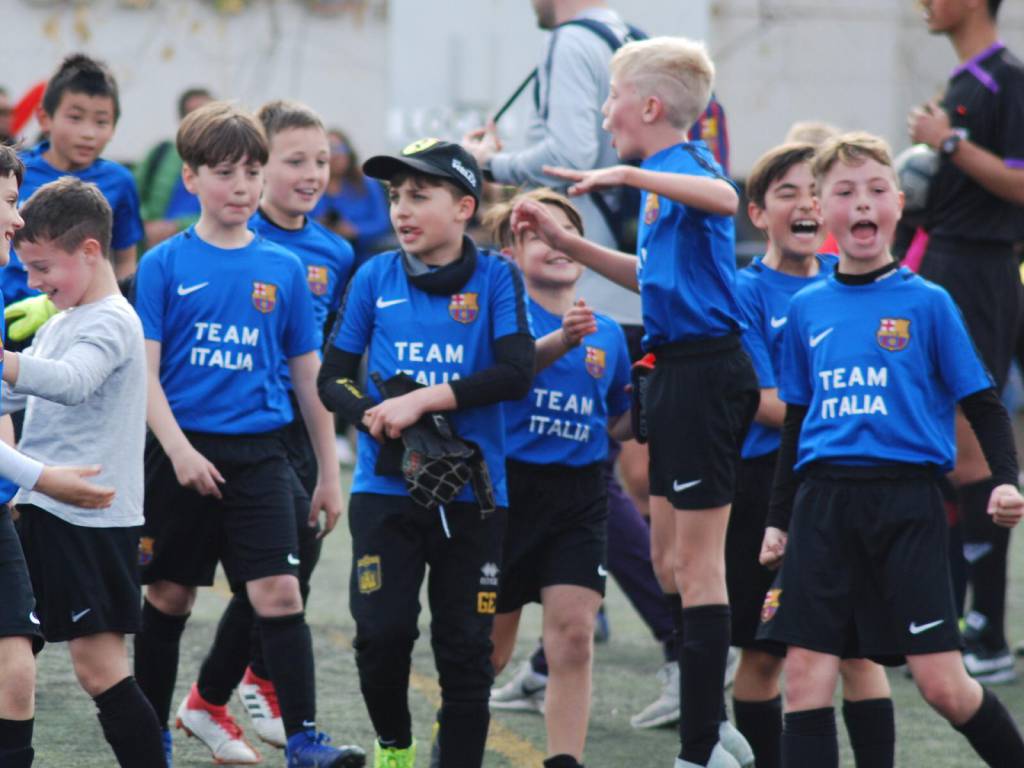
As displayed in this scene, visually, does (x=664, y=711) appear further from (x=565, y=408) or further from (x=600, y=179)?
(x=600, y=179)

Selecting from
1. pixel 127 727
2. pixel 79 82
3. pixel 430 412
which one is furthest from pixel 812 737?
pixel 79 82

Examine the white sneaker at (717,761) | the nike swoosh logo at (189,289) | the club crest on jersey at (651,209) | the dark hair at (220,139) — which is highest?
the dark hair at (220,139)

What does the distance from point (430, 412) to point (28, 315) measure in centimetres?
114

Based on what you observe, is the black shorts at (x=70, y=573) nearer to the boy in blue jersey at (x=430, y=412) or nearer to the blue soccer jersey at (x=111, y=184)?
the boy in blue jersey at (x=430, y=412)

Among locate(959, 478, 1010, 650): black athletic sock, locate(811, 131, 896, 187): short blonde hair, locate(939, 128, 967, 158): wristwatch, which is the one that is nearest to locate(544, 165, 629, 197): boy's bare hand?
locate(811, 131, 896, 187): short blonde hair

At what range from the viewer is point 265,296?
4.93 metres

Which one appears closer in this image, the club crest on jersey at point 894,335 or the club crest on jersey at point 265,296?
the club crest on jersey at point 894,335

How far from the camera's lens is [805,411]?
4.41 m

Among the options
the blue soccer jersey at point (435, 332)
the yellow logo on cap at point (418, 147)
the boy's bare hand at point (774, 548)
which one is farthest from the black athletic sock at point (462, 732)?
the yellow logo on cap at point (418, 147)

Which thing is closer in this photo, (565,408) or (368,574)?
(368,574)

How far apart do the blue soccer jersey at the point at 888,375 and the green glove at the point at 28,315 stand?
1.99m

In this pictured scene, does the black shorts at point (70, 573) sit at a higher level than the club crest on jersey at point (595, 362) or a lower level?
lower

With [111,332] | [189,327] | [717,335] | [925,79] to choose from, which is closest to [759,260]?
[717,335]

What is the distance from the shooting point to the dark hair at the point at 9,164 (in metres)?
4.01
